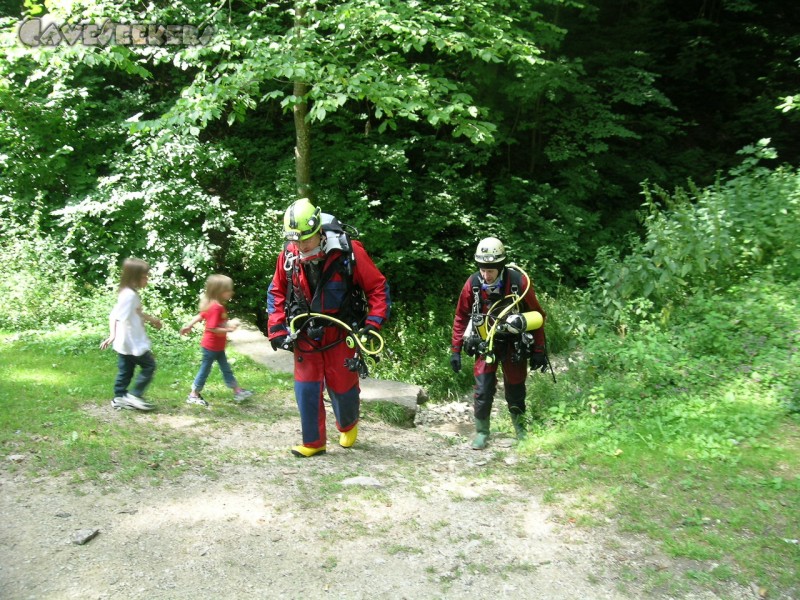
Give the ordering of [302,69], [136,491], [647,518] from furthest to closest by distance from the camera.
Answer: [302,69] < [136,491] < [647,518]

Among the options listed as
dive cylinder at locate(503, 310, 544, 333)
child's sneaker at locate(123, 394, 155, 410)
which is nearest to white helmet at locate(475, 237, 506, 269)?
dive cylinder at locate(503, 310, 544, 333)

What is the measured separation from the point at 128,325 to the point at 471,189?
292 inches

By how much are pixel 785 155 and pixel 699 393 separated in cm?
1139

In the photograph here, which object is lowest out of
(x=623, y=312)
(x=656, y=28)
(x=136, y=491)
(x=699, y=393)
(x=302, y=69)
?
(x=136, y=491)

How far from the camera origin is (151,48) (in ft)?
25.6

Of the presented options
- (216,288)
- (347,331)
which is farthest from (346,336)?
(216,288)

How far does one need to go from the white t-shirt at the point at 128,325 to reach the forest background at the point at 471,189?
1918 millimetres

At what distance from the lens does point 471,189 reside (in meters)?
11.9

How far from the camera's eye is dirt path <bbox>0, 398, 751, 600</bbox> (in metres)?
3.50

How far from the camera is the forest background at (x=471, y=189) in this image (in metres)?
5.82

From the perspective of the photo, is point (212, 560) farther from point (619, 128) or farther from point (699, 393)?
point (619, 128)

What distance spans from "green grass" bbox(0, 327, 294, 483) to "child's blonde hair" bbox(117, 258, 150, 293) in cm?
118

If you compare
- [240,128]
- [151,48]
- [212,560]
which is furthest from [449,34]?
[212,560]

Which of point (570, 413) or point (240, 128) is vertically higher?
point (240, 128)
